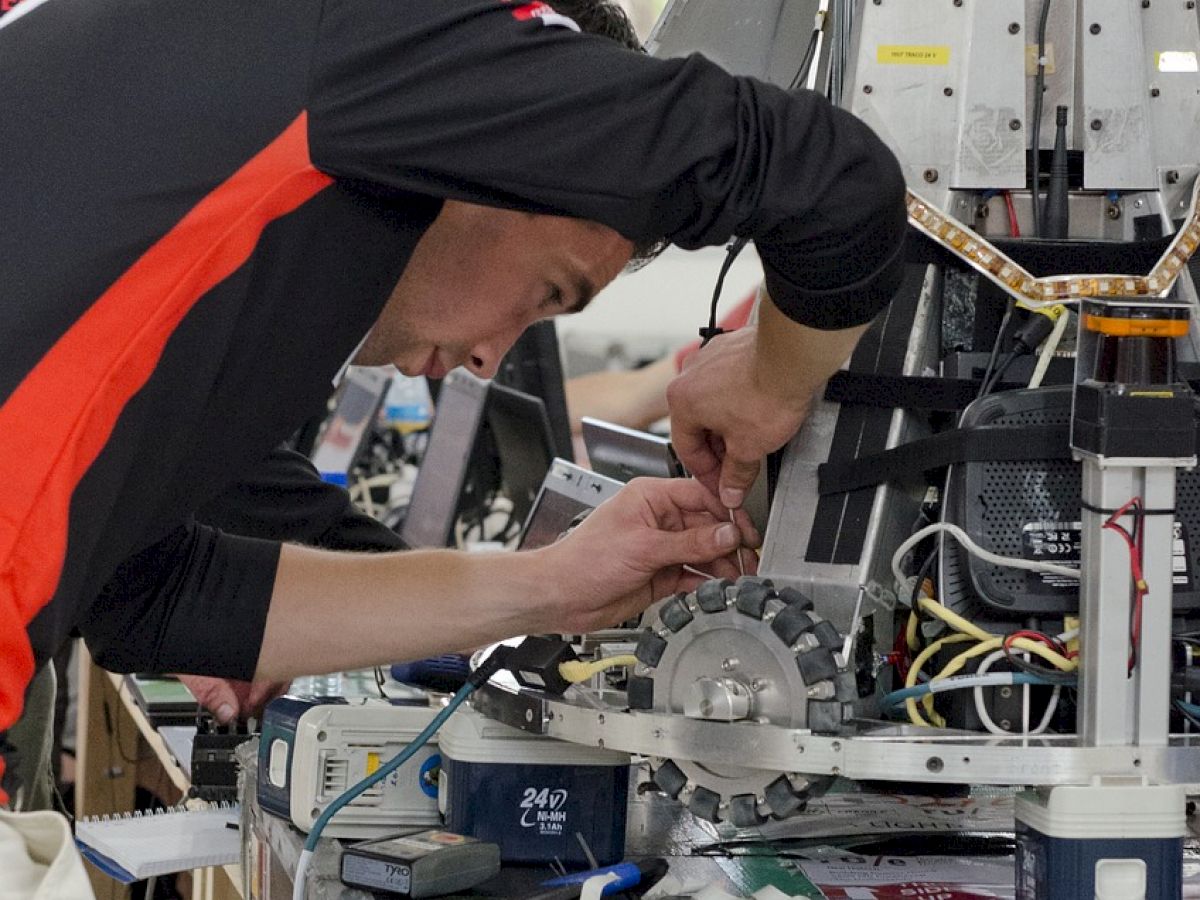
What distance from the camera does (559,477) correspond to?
237 centimetres

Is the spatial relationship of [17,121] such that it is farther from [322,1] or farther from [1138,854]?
[1138,854]

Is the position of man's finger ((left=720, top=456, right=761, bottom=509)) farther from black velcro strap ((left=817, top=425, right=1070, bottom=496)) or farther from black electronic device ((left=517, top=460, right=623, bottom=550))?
black electronic device ((left=517, top=460, right=623, bottom=550))

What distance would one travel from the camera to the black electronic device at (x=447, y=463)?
3.22m

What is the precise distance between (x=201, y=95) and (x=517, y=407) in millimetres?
2101

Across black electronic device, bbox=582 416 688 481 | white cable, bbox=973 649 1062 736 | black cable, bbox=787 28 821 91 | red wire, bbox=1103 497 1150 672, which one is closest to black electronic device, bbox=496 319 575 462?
black electronic device, bbox=582 416 688 481

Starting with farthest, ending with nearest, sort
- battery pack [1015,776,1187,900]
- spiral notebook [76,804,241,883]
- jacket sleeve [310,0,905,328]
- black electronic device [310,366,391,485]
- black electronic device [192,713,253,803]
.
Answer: black electronic device [310,366,391,485] → black electronic device [192,713,253,803] → spiral notebook [76,804,241,883] → battery pack [1015,776,1187,900] → jacket sleeve [310,0,905,328]

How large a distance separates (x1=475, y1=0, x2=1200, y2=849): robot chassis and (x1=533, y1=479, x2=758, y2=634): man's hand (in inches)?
3.8

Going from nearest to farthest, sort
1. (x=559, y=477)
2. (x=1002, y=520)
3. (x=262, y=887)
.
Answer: (x=1002, y=520) → (x=262, y=887) → (x=559, y=477)

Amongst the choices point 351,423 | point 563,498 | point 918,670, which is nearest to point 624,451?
point 563,498

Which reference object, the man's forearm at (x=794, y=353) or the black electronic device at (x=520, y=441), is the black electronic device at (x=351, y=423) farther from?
the man's forearm at (x=794, y=353)

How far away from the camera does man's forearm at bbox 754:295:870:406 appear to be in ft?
4.42

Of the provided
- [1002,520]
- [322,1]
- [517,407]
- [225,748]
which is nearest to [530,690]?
[1002,520]

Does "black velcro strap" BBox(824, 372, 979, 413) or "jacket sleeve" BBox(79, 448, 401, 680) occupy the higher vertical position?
"black velcro strap" BBox(824, 372, 979, 413)

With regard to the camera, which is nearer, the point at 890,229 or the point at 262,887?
the point at 890,229
